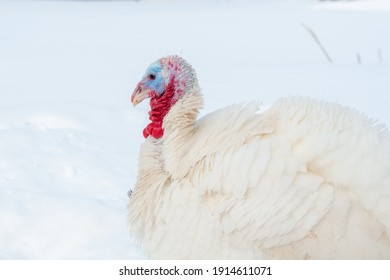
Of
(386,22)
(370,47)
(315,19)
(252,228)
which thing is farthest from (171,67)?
(315,19)

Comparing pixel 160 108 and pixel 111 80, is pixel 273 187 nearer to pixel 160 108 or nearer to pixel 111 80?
pixel 160 108

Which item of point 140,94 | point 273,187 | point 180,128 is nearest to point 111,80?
point 140,94

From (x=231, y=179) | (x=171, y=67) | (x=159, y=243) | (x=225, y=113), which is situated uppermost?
(x=171, y=67)

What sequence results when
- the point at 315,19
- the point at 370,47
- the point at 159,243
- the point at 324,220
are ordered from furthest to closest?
the point at 315,19 < the point at 370,47 < the point at 159,243 < the point at 324,220

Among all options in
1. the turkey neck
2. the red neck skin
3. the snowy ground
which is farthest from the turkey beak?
the snowy ground

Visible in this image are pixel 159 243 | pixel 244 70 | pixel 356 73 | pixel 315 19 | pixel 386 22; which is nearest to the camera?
pixel 159 243

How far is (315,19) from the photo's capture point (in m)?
9.92

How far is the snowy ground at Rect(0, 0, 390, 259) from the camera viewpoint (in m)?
3.53

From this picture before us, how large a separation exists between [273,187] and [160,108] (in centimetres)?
64

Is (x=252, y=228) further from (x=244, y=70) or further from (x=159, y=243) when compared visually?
(x=244, y=70)

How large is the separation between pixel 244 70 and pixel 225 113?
410cm

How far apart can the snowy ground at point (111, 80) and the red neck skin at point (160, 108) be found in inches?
27.3

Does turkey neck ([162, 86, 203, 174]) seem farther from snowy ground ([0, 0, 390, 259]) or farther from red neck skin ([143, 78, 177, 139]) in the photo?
snowy ground ([0, 0, 390, 259])

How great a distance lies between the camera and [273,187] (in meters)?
2.47
